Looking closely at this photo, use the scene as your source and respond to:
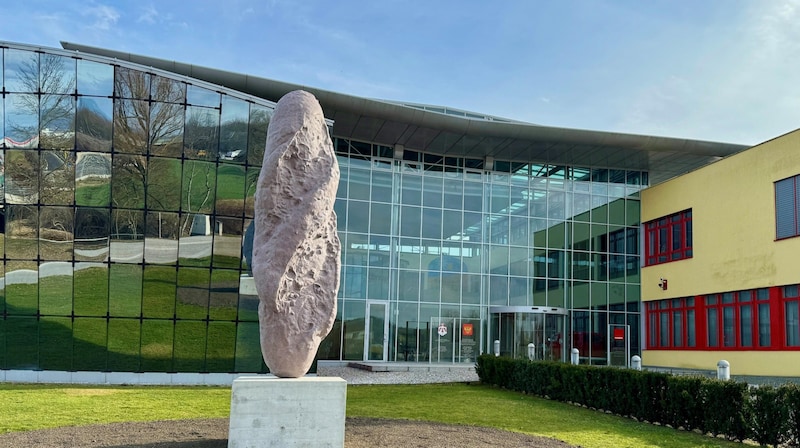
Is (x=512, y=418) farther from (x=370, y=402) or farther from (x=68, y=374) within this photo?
(x=68, y=374)

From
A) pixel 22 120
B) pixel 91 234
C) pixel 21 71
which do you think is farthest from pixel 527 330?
pixel 21 71

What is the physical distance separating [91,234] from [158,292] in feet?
7.55

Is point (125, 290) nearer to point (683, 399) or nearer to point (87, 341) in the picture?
point (87, 341)

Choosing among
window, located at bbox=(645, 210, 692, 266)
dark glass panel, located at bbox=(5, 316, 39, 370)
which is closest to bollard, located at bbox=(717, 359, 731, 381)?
window, located at bbox=(645, 210, 692, 266)

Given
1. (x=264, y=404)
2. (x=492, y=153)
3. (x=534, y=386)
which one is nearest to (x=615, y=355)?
(x=492, y=153)

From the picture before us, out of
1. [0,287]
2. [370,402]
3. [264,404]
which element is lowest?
[370,402]

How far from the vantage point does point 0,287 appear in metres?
17.3

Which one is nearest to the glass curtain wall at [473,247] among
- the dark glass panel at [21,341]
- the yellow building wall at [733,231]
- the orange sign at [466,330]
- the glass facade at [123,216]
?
the orange sign at [466,330]

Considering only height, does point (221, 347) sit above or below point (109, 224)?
below

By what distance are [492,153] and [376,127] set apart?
5696 millimetres

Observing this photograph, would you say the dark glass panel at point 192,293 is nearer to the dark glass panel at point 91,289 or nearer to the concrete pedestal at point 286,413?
the dark glass panel at point 91,289

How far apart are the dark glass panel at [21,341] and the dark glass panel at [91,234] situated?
2.13 metres

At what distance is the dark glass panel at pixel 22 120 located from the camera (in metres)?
17.5

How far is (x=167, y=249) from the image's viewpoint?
704 inches
